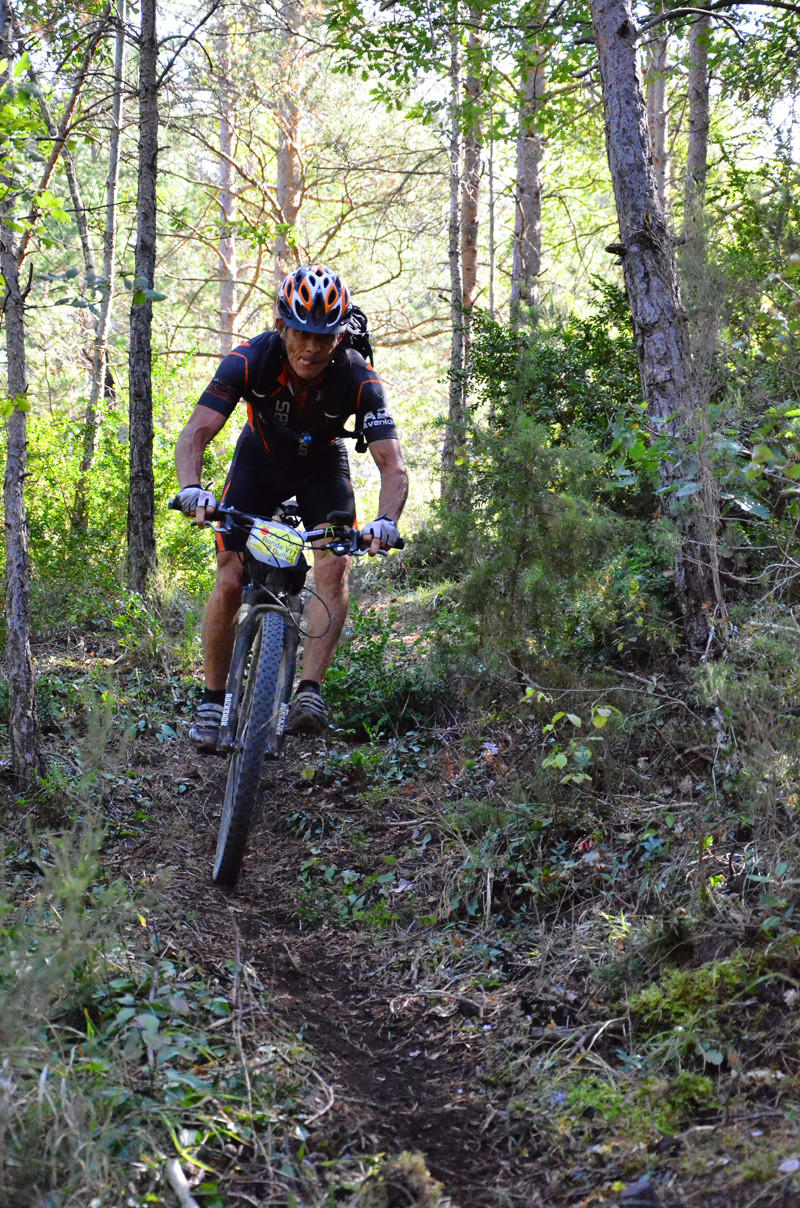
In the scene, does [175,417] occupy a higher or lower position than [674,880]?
higher

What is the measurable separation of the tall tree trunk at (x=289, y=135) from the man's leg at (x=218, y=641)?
13893 millimetres

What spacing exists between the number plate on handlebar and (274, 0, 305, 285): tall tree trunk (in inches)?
560

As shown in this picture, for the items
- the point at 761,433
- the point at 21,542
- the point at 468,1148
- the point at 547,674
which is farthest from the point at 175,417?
the point at 468,1148

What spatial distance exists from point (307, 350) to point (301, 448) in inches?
21.5

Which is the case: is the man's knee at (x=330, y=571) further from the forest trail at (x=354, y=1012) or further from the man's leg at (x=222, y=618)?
the forest trail at (x=354, y=1012)

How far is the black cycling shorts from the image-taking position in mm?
4848

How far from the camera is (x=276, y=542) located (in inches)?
167

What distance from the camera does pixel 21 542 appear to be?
→ 15.7 ft

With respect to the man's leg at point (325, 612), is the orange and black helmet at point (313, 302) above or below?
above

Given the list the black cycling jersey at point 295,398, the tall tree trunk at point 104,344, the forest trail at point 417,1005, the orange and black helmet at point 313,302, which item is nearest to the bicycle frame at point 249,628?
the forest trail at point 417,1005

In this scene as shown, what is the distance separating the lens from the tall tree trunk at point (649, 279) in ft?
16.2

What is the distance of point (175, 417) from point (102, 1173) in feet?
30.5

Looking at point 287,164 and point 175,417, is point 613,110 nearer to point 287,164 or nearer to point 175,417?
point 175,417


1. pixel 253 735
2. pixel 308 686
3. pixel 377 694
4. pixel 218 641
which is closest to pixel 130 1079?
pixel 253 735
